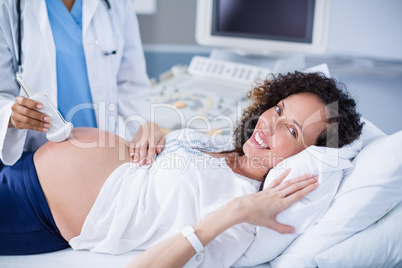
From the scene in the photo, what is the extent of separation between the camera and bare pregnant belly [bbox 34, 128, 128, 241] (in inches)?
42.1

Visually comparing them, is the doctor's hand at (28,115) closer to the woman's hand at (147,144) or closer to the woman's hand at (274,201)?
the woman's hand at (147,144)

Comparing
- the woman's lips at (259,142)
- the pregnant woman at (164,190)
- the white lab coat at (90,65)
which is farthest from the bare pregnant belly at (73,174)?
the woman's lips at (259,142)

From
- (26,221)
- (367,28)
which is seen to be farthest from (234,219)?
(367,28)

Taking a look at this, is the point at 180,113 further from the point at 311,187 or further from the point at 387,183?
the point at 387,183

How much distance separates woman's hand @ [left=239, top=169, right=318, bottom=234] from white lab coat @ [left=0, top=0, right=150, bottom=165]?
2.13 ft

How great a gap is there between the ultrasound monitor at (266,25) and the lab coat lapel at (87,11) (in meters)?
0.68

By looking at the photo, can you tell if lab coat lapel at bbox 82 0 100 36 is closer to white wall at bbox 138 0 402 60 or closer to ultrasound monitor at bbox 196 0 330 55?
ultrasound monitor at bbox 196 0 330 55

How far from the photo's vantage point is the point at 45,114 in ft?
3.53

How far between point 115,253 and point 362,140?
80 cm

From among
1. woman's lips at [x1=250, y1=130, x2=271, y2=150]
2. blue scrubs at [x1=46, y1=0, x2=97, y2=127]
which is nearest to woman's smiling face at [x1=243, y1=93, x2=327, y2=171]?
woman's lips at [x1=250, y1=130, x2=271, y2=150]

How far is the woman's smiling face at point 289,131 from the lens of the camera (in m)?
1.10

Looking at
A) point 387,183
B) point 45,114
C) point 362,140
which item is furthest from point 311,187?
point 45,114

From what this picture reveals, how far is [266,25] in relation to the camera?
72.4 inches

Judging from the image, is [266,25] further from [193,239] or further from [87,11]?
[193,239]
